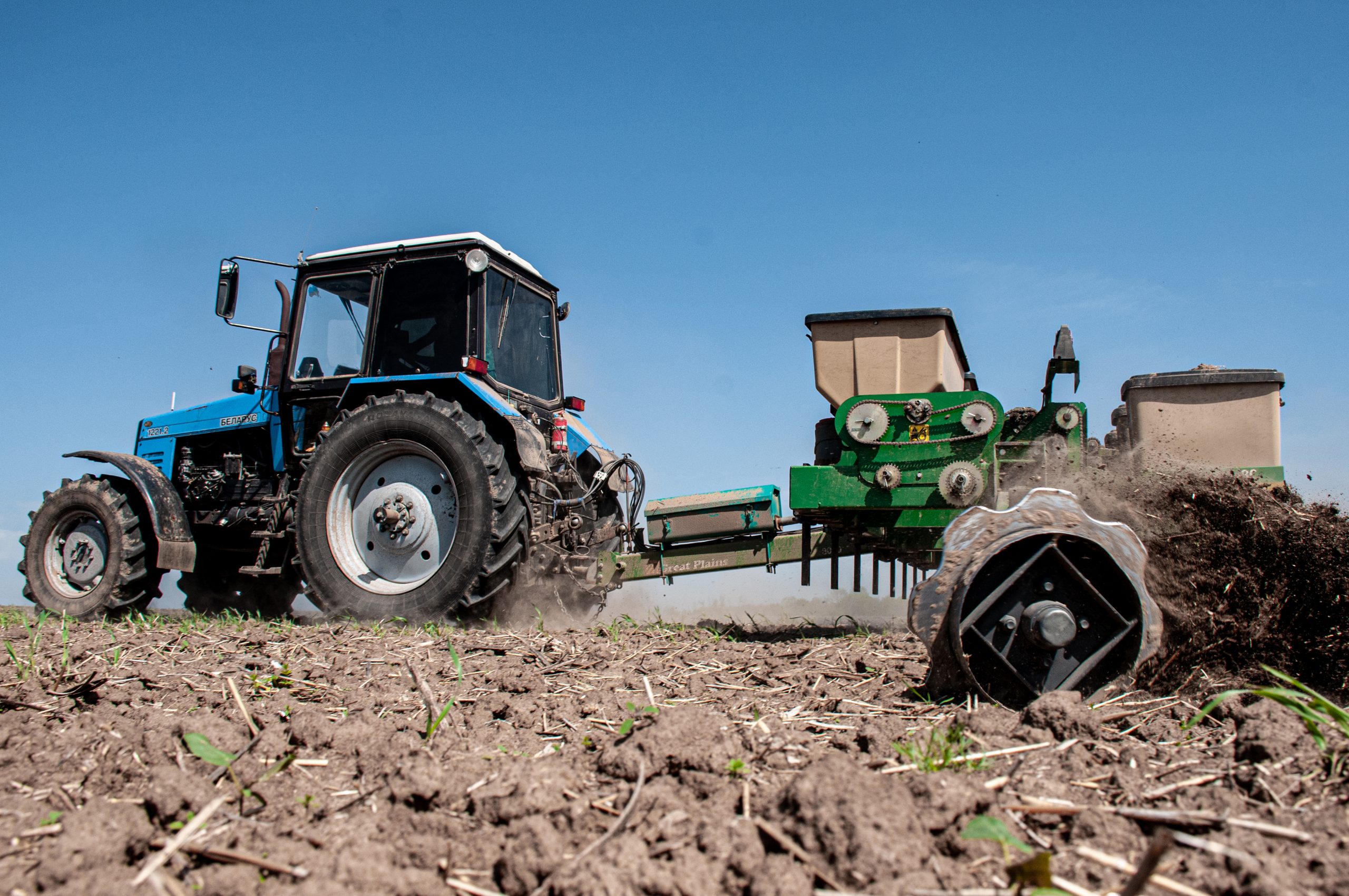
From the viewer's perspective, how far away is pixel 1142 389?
3781 mm

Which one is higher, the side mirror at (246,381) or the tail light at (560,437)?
the side mirror at (246,381)

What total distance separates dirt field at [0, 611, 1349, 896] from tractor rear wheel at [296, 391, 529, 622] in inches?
71.5

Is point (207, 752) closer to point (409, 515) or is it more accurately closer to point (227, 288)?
point (409, 515)

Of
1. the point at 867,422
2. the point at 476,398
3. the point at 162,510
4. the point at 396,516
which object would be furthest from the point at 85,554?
the point at 867,422

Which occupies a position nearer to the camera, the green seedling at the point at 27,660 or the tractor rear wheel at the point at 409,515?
the green seedling at the point at 27,660

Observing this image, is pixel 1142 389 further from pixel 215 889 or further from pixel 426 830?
pixel 215 889

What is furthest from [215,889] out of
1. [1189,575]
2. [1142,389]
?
[1142,389]

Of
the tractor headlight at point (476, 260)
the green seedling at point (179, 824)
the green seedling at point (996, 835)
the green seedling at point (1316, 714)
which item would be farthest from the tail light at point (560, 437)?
the green seedling at point (996, 835)

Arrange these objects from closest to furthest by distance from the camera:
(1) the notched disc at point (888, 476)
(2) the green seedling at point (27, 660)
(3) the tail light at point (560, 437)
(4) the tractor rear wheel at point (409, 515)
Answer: (2) the green seedling at point (27, 660) → (1) the notched disc at point (888, 476) → (4) the tractor rear wheel at point (409, 515) → (3) the tail light at point (560, 437)

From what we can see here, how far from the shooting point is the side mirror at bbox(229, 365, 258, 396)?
5.91 metres

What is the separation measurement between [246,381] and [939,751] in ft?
18.8

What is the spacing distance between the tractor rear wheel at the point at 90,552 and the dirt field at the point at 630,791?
11.5ft

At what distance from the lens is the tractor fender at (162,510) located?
227 inches

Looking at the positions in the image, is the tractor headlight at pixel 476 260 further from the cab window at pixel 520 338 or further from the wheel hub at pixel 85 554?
the wheel hub at pixel 85 554
